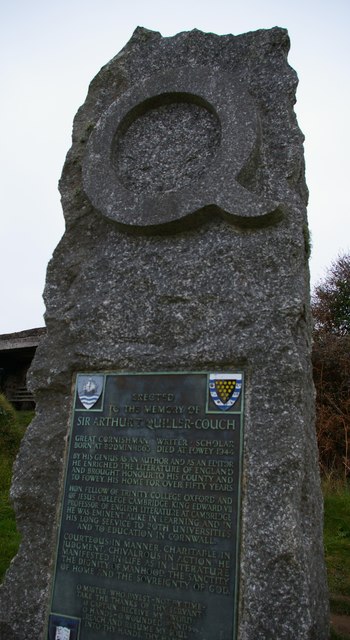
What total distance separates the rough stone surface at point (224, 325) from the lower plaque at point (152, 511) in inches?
3.4

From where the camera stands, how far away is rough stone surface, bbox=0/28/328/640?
2725 millimetres

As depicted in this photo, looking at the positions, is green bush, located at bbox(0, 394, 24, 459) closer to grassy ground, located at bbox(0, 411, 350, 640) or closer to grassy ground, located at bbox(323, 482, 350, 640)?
grassy ground, located at bbox(0, 411, 350, 640)

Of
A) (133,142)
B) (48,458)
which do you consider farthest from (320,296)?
(48,458)

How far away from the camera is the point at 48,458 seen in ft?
10.7

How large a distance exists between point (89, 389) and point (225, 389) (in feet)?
2.76

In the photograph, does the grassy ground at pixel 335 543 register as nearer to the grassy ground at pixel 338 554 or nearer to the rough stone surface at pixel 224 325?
the grassy ground at pixel 338 554

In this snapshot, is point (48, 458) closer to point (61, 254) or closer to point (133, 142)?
point (61, 254)

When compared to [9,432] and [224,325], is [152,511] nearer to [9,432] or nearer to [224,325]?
[224,325]

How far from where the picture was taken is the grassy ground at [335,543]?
159 inches

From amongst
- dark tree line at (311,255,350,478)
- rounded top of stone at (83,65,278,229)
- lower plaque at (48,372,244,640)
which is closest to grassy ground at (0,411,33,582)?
lower plaque at (48,372,244,640)

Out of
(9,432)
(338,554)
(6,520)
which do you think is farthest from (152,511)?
(9,432)

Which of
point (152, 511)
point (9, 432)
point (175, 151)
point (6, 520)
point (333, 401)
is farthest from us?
point (333, 401)

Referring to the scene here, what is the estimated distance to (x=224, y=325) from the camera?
122 inches

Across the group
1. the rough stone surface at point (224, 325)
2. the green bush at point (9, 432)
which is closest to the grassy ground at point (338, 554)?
the rough stone surface at point (224, 325)
